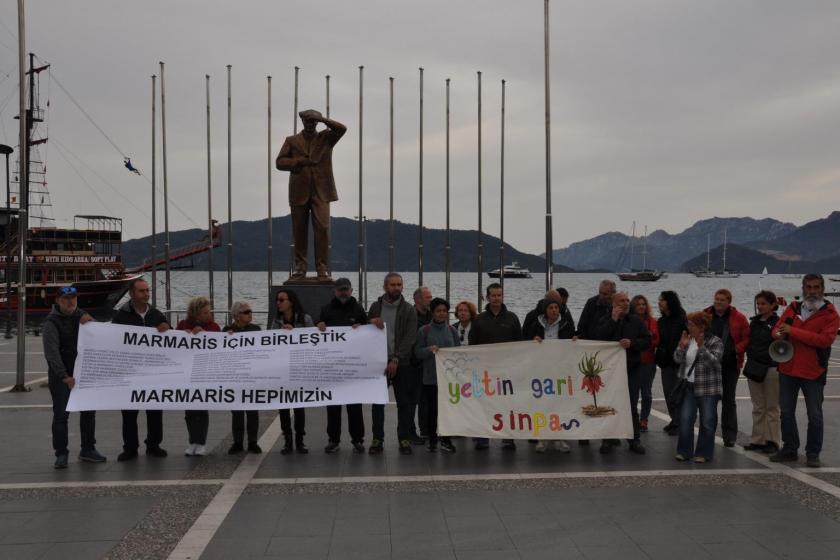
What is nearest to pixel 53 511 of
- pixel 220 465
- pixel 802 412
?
pixel 220 465

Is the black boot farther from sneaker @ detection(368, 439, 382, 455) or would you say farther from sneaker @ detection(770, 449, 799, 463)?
sneaker @ detection(770, 449, 799, 463)

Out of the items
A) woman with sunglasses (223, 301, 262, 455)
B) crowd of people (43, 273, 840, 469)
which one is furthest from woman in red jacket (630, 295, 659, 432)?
woman with sunglasses (223, 301, 262, 455)

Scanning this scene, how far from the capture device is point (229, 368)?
7.82 meters

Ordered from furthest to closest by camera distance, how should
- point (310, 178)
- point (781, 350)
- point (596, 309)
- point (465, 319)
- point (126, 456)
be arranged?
point (310, 178), point (596, 309), point (465, 319), point (126, 456), point (781, 350)

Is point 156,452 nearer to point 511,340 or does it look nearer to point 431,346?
point 431,346

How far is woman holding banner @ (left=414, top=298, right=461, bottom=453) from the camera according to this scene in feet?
26.1

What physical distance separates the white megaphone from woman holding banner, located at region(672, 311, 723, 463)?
505mm

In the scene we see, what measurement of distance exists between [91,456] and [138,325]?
140 centimetres

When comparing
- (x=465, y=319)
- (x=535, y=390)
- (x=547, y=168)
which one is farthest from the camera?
(x=547, y=168)

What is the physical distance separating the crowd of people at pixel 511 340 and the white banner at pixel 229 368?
0.14 metres

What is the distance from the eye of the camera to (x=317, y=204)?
12.3 meters

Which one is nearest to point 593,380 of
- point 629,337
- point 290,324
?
point 629,337

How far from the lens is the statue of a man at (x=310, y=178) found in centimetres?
1216

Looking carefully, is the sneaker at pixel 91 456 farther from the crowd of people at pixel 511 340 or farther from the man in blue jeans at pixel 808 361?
the man in blue jeans at pixel 808 361
